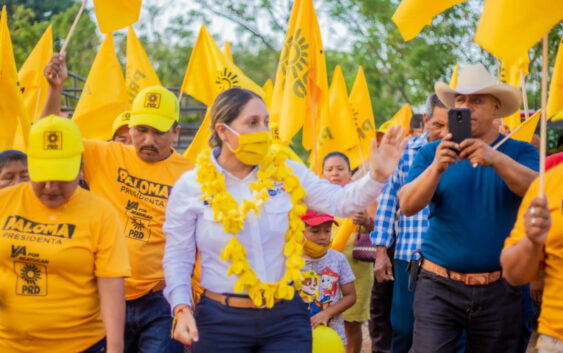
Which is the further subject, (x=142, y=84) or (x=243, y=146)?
(x=142, y=84)

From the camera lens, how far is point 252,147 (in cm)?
405

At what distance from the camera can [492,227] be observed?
4531 mm

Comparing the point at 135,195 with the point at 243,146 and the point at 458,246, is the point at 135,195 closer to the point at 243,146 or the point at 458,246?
the point at 243,146

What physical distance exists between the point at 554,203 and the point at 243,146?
1575mm

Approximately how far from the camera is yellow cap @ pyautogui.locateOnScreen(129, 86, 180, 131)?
5.44 meters

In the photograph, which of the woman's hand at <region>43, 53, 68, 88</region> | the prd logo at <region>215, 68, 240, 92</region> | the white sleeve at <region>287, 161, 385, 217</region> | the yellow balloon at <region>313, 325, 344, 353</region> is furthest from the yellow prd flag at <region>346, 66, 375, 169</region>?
the white sleeve at <region>287, 161, 385, 217</region>

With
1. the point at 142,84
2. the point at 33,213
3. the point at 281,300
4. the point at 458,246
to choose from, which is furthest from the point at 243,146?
the point at 142,84

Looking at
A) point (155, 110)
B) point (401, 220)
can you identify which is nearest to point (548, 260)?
point (401, 220)

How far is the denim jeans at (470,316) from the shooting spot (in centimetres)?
454

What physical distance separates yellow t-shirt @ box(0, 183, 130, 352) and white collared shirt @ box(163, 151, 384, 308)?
319mm

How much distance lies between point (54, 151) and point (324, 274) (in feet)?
9.88

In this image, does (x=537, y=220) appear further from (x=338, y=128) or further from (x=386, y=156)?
(x=338, y=128)

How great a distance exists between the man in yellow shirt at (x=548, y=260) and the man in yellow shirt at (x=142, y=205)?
2.54m

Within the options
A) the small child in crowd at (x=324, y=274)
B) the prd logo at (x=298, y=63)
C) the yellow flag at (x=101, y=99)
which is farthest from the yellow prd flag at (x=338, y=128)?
the small child in crowd at (x=324, y=274)
